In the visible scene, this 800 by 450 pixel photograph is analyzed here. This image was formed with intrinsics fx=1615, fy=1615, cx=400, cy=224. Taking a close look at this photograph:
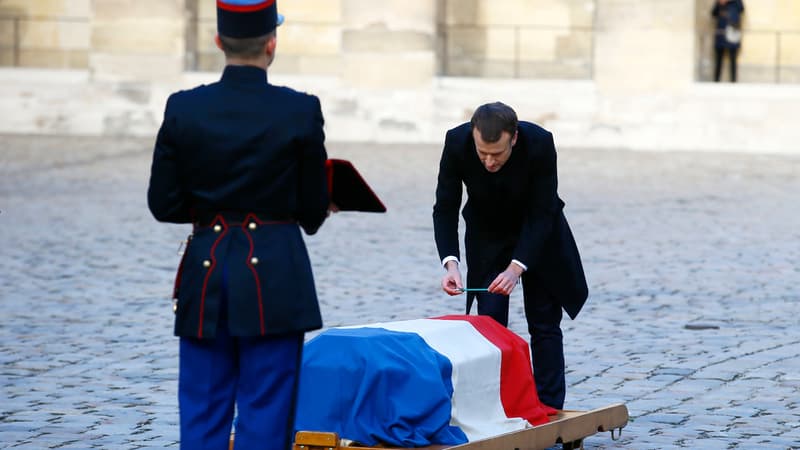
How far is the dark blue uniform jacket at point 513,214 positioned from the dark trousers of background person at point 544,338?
48 mm

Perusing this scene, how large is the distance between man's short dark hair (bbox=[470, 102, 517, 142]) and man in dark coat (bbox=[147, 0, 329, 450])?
1669mm

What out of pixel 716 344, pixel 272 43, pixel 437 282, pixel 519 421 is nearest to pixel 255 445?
pixel 272 43

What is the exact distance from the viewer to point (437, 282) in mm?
11734

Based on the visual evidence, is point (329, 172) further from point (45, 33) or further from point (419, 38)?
point (45, 33)

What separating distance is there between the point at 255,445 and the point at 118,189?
14131mm

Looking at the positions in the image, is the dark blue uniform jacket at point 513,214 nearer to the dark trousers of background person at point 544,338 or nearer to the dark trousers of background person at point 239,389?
the dark trousers of background person at point 544,338

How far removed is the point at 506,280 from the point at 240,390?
203cm

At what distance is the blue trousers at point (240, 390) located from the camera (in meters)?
4.46

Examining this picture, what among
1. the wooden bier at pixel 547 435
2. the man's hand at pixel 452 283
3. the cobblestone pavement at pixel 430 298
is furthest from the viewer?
the cobblestone pavement at pixel 430 298

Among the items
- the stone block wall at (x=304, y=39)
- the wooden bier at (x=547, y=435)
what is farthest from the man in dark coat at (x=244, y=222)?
the stone block wall at (x=304, y=39)

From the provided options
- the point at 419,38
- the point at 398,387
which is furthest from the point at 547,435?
the point at 419,38

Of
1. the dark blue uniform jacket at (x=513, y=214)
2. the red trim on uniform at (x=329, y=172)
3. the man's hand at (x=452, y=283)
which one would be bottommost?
the man's hand at (x=452, y=283)

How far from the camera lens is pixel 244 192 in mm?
4457

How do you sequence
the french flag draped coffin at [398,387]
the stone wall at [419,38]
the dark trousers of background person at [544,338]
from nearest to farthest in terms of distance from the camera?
the french flag draped coffin at [398,387]
the dark trousers of background person at [544,338]
the stone wall at [419,38]
